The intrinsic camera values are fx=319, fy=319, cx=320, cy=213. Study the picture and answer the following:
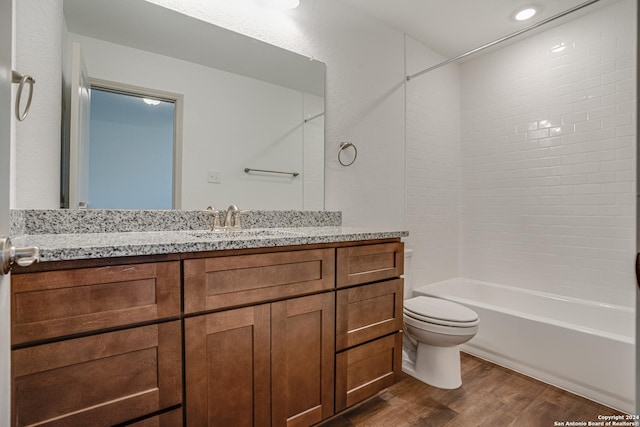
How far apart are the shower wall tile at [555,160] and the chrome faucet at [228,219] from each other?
227cm

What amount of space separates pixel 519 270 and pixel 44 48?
129 inches

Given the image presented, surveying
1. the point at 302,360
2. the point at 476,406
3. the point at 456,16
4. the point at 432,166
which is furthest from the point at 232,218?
the point at 456,16

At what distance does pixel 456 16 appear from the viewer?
2.28 metres

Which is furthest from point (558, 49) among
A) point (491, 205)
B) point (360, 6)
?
point (360, 6)

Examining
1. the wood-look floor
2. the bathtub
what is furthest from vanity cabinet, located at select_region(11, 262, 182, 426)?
the bathtub

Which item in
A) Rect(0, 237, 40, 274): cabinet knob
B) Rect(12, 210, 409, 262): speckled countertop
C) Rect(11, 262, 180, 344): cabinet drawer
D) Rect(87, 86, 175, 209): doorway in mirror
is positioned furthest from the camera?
Rect(87, 86, 175, 209): doorway in mirror

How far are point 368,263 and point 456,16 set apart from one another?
196cm

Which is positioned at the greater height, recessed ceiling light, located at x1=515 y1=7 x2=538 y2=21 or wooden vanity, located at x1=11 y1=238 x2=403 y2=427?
recessed ceiling light, located at x1=515 y1=7 x2=538 y2=21

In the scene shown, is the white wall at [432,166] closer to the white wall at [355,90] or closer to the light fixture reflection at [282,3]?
the white wall at [355,90]

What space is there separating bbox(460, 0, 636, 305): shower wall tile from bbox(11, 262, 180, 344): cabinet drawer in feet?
8.75

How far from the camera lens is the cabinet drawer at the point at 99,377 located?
813 millimetres

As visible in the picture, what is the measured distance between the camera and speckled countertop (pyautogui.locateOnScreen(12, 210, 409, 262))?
0.91m

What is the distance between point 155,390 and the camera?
974 millimetres

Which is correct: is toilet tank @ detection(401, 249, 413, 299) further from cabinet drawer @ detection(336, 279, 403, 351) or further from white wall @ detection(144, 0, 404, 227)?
cabinet drawer @ detection(336, 279, 403, 351)
